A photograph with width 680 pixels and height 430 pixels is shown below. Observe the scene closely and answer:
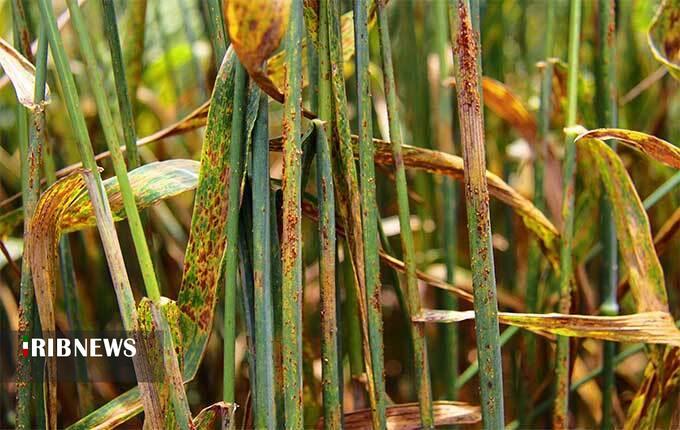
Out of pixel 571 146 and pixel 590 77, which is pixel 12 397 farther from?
pixel 590 77

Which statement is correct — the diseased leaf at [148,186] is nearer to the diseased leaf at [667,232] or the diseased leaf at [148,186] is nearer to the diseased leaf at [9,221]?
the diseased leaf at [9,221]

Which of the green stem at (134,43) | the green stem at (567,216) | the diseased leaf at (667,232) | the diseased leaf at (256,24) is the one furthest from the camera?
the green stem at (134,43)

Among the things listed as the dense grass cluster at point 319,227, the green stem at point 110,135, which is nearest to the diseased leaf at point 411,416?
the dense grass cluster at point 319,227

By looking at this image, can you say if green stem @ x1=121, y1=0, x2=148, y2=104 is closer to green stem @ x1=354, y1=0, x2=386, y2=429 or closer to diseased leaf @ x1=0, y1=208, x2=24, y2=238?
diseased leaf @ x1=0, y1=208, x2=24, y2=238

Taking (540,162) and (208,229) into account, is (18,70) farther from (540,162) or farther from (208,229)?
(540,162)

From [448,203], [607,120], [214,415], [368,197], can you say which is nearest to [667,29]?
[607,120]

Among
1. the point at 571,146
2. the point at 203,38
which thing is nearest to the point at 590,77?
the point at 203,38
